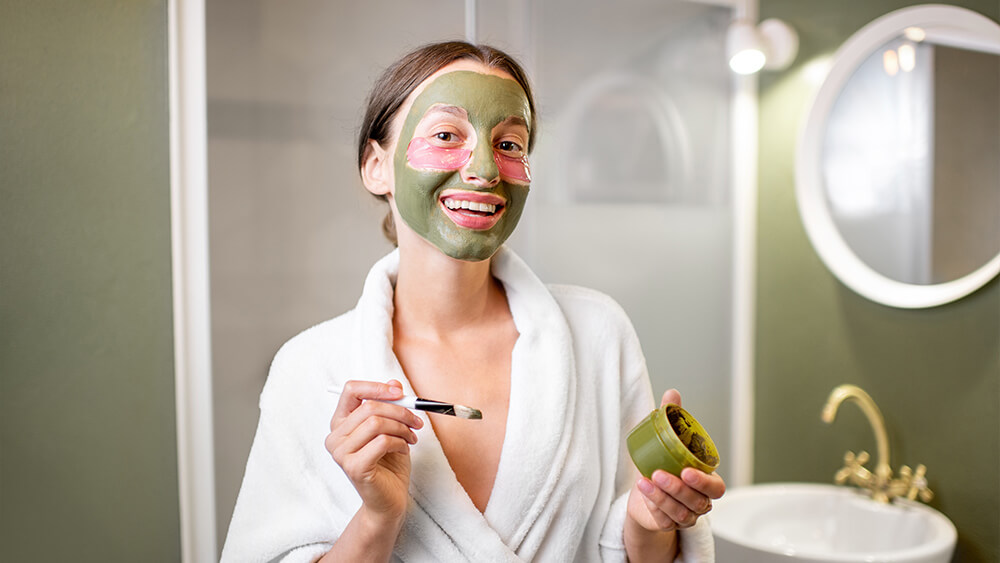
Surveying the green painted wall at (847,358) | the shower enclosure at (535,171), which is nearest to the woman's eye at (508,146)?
the shower enclosure at (535,171)

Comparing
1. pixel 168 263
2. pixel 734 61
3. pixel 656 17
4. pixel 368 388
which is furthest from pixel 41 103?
pixel 734 61

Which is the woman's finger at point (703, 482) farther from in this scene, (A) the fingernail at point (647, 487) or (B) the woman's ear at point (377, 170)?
(B) the woman's ear at point (377, 170)

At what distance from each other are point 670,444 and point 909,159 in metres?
1.21

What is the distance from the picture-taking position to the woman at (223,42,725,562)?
90cm

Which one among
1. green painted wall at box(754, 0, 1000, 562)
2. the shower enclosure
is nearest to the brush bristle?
the shower enclosure

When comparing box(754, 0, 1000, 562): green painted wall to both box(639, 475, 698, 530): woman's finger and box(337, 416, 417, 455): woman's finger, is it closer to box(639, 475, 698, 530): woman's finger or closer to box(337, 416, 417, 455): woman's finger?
box(639, 475, 698, 530): woman's finger

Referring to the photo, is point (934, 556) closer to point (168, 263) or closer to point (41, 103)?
point (168, 263)

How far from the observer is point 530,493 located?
925mm

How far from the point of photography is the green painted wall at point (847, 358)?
5.08ft

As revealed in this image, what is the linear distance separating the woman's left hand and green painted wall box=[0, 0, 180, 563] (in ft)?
3.09

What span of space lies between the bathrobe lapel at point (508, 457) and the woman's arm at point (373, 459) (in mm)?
49

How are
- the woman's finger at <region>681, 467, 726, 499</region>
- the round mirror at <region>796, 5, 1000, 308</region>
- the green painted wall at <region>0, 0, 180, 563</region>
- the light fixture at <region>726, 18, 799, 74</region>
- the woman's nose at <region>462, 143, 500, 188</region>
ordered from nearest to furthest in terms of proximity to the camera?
the woman's finger at <region>681, 467, 726, 499</region> → the woman's nose at <region>462, 143, 500, 188</region> → the green painted wall at <region>0, 0, 180, 563</region> → the round mirror at <region>796, 5, 1000, 308</region> → the light fixture at <region>726, 18, 799, 74</region>

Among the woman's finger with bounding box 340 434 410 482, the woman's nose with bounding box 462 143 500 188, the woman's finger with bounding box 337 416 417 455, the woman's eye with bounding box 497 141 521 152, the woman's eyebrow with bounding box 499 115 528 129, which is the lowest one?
the woman's finger with bounding box 340 434 410 482

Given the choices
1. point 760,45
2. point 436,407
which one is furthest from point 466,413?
point 760,45
